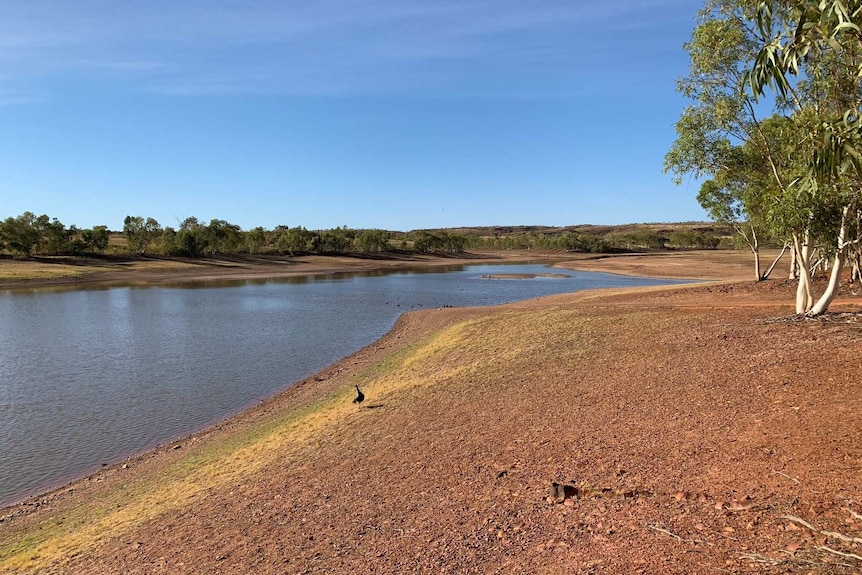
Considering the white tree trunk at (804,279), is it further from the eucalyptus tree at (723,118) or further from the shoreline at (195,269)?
the shoreline at (195,269)

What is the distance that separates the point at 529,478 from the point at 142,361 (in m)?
19.6

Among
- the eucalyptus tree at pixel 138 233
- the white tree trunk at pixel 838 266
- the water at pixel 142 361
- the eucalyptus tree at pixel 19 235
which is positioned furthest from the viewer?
the eucalyptus tree at pixel 138 233

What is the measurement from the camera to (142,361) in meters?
22.6

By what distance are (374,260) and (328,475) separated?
352 ft

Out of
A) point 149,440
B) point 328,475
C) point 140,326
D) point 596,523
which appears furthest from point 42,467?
point 140,326

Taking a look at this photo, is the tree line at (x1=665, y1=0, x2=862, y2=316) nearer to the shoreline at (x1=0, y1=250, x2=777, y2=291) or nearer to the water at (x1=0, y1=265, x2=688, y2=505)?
the water at (x1=0, y1=265, x2=688, y2=505)

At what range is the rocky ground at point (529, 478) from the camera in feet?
18.7

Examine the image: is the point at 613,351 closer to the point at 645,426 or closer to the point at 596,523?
the point at 645,426

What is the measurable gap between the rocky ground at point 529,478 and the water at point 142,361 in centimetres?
199

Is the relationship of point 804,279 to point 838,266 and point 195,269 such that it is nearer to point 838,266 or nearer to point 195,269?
point 838,266

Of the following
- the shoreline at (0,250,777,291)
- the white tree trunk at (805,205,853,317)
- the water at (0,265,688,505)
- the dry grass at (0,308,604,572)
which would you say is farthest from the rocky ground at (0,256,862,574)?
the shoreline at (0,250,777,291)

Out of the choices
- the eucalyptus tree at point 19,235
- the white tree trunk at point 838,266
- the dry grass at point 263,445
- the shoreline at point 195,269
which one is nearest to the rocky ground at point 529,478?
the dry grass at point 263,445

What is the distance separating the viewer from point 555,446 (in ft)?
29.2

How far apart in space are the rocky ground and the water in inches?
78.5
